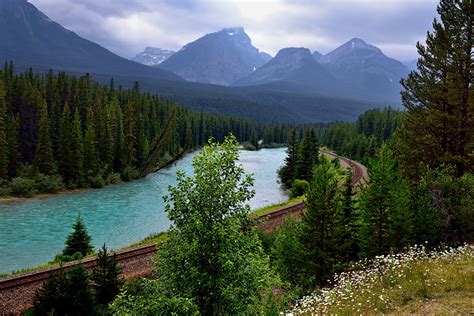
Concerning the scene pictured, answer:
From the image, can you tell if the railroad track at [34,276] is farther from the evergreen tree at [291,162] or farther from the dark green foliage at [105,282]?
the evergreen tree at [291,162]

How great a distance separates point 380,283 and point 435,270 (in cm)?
188

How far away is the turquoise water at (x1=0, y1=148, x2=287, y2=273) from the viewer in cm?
3275

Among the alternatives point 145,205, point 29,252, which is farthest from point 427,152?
point 145,205

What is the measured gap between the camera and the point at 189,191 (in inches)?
473

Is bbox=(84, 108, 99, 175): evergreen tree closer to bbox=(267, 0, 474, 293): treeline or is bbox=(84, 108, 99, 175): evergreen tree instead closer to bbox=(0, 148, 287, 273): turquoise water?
bbox=(0, 148, 287, 273): turquoise water

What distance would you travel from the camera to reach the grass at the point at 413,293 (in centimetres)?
1020

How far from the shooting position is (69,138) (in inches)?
2530

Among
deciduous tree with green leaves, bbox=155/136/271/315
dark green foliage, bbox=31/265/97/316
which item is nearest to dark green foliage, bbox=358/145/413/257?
deciduous tree with green leaves, bbox=155/136/271/315

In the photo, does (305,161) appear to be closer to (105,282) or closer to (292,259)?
(292,259)

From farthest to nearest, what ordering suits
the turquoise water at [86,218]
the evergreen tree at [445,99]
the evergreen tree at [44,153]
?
the evergreen tree at [44,153] < the turquoise water at [86,218] < the evergreen tree at [445,99]

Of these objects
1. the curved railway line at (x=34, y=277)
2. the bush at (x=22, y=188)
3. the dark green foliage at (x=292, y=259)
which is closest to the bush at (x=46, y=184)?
the bush at (x=22, y=188)

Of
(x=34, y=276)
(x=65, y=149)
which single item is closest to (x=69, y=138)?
(x=65, y=149)

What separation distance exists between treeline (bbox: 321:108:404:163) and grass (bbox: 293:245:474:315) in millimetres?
89322

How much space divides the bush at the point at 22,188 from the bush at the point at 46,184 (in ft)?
4.69
